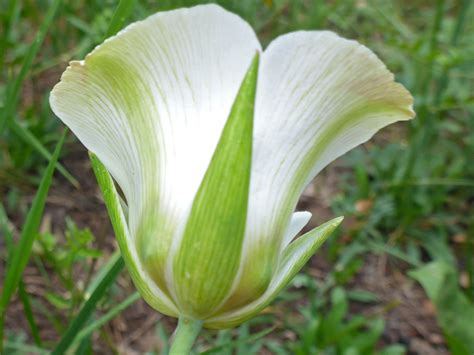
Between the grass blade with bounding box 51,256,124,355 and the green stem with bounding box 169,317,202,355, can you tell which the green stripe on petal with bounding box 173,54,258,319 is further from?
the grass blade with bounding box 51,256,124,355

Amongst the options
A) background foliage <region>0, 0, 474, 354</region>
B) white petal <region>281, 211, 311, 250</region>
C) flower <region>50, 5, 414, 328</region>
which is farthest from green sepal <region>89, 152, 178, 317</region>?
background foliage <region>0, 0, 474, 354</region>

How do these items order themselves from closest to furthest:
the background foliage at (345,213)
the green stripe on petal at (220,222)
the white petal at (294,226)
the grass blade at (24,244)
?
1. the green stripe on petal at (220,222)
2. the white petal at (294,226)
3. the grass blade at (24,244)
4. the background foliage at (345,213)

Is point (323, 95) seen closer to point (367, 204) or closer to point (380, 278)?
point (367, 204)

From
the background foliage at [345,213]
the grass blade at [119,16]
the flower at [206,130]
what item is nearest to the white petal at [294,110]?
the flower at [206,130]

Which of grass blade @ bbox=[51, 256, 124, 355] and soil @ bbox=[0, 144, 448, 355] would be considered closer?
grass blade @ bbox=[51, 256, 124, 355]

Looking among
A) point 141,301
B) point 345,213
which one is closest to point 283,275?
point 141,301

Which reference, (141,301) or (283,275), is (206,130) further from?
(141,301)

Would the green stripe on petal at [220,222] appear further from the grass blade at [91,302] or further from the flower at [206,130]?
the grass blade at [91,302]
